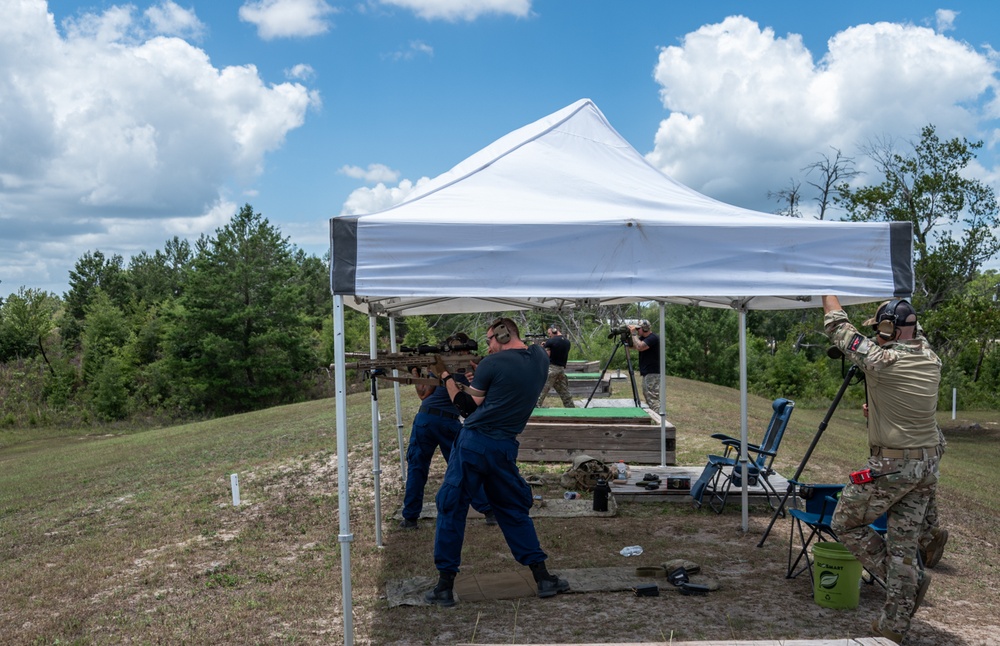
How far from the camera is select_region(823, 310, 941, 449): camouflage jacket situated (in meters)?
4.18

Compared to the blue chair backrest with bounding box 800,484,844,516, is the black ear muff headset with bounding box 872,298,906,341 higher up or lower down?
higher up

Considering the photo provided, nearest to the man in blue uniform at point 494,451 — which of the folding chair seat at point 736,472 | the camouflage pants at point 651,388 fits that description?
the folding chair seat at point 736,472

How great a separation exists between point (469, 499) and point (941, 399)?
25.7 meters

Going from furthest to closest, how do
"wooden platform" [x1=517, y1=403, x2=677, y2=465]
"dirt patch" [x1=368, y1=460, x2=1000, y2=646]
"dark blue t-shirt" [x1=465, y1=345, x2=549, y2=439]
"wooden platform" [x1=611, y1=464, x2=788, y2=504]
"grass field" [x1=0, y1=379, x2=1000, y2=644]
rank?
"wooden platform" [x1=517, y1=403, x2=677, y2=465] → "wooden platform" [x1=611, y1=464, x2=788, y2=504] → "dark blue t-shirt" [x1=465, y1=345, x2=549, y2=439] → "grass field" [x1=0, y1=379, x2=1000, y2=644] → "dirt patch" [x1=368, y1=460, x2=1000, y2=646]

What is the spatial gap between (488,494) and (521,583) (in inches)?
34.4

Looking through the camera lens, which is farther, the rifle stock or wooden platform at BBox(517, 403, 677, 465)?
wooden platform at BBox(517, 403, 677, 465)

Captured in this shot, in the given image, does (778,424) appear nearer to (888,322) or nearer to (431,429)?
(888,322)

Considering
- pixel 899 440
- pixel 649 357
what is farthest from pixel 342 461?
pixel 649 357

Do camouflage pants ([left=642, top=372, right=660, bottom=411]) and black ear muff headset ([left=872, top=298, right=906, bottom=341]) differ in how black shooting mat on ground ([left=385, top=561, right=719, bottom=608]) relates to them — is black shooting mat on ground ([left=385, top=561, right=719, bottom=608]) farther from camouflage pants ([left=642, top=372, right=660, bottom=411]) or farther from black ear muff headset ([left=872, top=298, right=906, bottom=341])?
camouflage pants ([left=642, top=372, right=660, bottom=411])

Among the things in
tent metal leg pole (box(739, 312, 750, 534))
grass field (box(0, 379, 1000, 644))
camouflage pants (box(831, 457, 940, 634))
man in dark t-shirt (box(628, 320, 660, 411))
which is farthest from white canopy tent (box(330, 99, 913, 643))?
Result: man in dark t-shirt (box(628, 320, 660, 411))

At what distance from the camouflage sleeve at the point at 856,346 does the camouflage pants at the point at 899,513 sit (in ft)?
1.88

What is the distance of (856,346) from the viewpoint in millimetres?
4199

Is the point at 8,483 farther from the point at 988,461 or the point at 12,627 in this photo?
the point at 988,461

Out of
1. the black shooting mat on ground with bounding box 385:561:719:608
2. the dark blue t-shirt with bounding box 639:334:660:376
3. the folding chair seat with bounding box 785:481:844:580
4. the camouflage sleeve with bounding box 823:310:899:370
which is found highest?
the camouflage sleeve with bounding box 823:310:899:370
